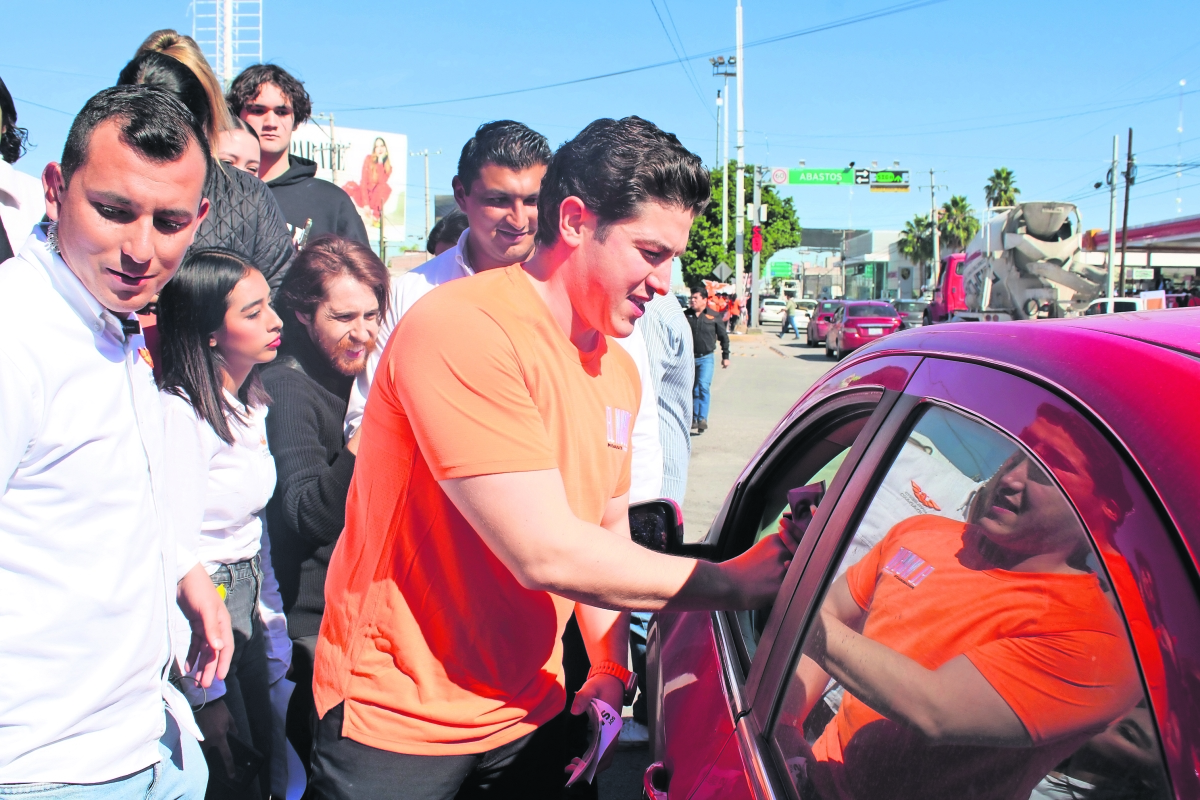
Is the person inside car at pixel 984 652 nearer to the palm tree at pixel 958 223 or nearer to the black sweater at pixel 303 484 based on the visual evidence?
the black sweater at pixel 303 484

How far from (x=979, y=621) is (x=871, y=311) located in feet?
78.1

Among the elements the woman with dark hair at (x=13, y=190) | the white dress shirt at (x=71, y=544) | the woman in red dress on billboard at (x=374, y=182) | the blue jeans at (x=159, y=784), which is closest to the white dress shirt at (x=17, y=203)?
the woman with dark hair at (x=13, y=190)

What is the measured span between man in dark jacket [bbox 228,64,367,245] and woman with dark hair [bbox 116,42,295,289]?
63 cm

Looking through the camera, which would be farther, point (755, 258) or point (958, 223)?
point (958, 223)

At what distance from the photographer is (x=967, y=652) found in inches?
39.9

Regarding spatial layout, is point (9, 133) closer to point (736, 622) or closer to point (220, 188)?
point (220, 188)

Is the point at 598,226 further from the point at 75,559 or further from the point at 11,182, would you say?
the point at 11,182

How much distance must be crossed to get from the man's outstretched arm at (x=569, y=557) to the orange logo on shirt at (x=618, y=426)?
0.35 metres

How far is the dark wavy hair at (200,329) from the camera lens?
7.50 feet

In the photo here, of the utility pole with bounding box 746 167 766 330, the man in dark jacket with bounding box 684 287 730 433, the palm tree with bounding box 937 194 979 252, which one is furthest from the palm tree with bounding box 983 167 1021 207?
the man in dark jacket with bounding box 684 287 730 433

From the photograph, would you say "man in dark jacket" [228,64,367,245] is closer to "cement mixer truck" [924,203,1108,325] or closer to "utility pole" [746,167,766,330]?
"cement mixer truck" [924,203,1108,325]

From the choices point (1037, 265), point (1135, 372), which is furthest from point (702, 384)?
point (1037, 265)

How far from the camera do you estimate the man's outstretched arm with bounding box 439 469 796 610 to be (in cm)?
→ 145

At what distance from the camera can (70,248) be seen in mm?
1469
